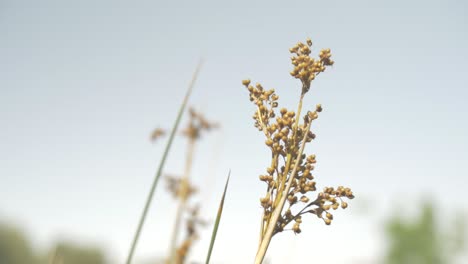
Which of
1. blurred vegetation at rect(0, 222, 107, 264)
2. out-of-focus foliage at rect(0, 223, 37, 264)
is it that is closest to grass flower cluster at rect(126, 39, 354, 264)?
blurred vegetation at rect(0, 222, 107, 264)

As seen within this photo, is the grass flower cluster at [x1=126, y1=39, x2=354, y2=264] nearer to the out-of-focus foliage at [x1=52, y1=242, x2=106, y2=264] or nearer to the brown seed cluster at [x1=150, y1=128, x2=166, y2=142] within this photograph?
the brown seed cluster at [x1=150, y1=128, x2=166, y2=142]

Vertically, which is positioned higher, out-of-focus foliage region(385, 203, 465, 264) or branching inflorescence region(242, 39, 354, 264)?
out-of-focus foliage region(385, 203, 465, 264)

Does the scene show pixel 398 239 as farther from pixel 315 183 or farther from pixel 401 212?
pixel 315 183

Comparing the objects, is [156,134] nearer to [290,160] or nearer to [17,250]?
[290,160]

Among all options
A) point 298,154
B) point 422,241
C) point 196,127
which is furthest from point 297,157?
point 422,241

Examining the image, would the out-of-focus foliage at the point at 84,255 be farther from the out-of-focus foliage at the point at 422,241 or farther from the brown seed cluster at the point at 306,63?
the brown seed cluster at the point at 306,63

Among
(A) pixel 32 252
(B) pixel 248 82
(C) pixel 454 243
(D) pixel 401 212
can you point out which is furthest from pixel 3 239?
(C) pixel 454 243

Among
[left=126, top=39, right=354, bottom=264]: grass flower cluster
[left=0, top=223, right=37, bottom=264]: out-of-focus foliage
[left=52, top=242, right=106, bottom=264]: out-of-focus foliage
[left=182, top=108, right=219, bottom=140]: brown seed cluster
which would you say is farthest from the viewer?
[left=52, top=242, right=106, bottom=264]: out-of-focus foliage
